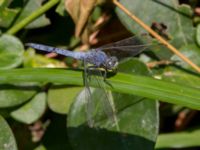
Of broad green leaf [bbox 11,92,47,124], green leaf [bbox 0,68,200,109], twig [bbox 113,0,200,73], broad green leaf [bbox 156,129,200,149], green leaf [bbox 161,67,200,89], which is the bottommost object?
broad green leaf [bbox 156,129,200,149]

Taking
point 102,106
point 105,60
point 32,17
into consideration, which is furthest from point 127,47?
point 32,17

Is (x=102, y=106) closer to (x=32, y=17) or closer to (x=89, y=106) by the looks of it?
(x=89, y=106)

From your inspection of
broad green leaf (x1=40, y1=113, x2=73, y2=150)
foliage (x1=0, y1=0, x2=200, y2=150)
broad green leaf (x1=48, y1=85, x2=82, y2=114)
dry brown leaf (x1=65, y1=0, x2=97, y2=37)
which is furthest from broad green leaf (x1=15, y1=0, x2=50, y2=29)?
broad green leaf (x1=40, y1=113, x2=73, y2=150)

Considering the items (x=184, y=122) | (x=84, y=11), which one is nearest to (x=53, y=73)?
(x=84, y=11)

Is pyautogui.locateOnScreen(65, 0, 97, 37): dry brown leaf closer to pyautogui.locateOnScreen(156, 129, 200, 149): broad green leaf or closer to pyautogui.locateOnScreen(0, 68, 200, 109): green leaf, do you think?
pyautogui.locateOnScreen(0, 68, 200, 109): green leaf

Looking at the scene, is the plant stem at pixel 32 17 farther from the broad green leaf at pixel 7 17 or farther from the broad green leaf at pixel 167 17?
the broad green leaf at pixel 167 17
